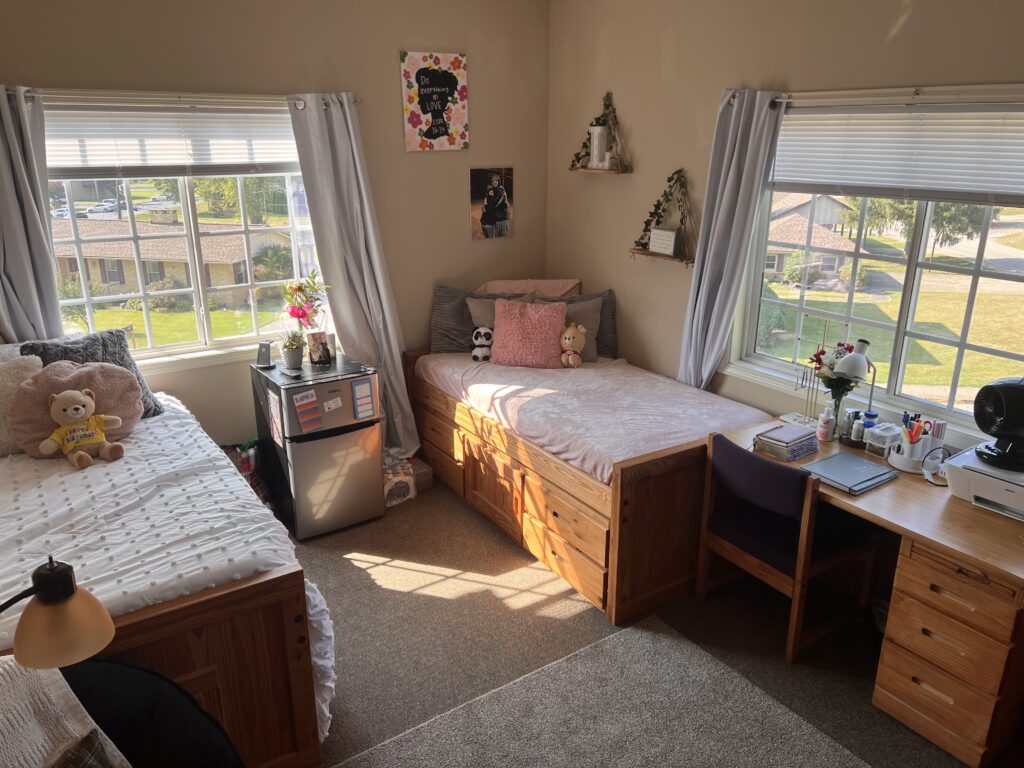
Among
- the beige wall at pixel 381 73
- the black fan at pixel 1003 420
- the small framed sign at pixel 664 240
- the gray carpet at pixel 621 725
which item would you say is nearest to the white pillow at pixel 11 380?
the beige wall at pixel 381 73

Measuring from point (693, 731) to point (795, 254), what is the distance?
1962 millimetres

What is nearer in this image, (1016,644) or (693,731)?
(1016,644)

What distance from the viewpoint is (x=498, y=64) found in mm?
3969

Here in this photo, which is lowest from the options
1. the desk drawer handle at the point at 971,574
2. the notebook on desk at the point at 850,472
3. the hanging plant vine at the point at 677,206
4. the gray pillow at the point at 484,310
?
the desk drawer handle at the point at 971,574

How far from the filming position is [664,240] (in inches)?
137

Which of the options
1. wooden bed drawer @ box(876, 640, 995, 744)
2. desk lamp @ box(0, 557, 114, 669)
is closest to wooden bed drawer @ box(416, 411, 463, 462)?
wooden bed drawer @ box(876, 640, 995, 744)

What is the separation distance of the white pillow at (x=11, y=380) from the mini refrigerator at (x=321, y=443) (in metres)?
0.90

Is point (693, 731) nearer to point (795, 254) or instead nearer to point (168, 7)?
point (795, 254)

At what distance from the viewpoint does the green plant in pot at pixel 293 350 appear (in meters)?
3.34

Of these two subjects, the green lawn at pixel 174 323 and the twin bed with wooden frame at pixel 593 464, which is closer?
the twin bed with wooden frame at pixel 593 464

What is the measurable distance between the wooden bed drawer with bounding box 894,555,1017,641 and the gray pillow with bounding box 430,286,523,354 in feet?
8.08

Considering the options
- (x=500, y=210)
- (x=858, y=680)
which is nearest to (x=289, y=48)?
(x=500, y=210)

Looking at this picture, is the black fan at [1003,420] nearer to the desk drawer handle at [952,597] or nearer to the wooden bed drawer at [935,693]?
the desk drawer handle at [952,597]

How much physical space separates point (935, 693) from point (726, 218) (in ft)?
6.36
